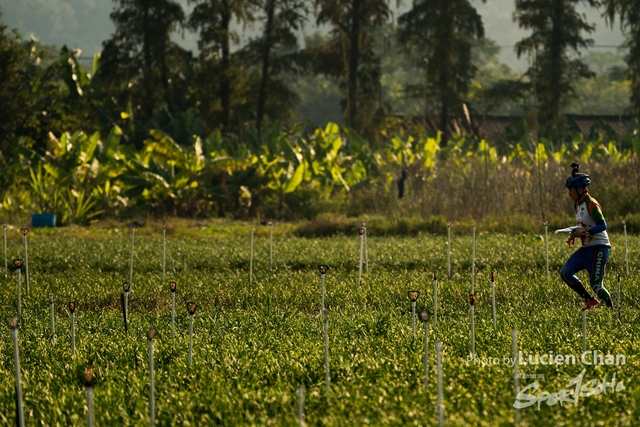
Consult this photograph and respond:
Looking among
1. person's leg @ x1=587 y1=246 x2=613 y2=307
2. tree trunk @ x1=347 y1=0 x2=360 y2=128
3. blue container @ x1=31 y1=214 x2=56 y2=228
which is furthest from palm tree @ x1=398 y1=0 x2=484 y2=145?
person's leg @ x1=587 y1=246 x2=613 y2=307

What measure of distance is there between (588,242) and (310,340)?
379 centimetres

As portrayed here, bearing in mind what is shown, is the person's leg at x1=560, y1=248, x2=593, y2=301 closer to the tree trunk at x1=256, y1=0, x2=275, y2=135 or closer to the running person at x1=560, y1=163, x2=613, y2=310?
the running person at x1=560, y1=163, x2=613, y2=310

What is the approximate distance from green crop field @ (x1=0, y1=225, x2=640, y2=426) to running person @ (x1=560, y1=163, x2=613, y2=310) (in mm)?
327

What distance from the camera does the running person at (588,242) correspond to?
11320mm

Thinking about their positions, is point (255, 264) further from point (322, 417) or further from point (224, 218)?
A: point (224, 218)

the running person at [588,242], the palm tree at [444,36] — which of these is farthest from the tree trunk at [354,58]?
the running person at [588,242]

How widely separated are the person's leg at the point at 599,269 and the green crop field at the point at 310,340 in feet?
0.76

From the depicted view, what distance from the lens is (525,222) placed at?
71.1ft

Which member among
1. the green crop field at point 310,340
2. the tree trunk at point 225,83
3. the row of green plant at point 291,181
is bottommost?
the green crop field at point 310,340

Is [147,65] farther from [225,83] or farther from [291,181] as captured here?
[291,181]

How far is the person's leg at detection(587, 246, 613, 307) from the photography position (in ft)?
37.2

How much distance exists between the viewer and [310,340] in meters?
9.49

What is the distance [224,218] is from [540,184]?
31.4 ft

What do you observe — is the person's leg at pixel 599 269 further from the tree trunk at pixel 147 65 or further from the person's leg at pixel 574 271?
the tree trunk at pixel 147 65
